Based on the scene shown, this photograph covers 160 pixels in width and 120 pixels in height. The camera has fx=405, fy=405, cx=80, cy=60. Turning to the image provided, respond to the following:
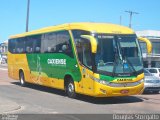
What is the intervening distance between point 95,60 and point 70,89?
2.86 meters

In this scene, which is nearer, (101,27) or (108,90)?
(108,90)

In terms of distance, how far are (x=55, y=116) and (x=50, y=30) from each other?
8882 mm

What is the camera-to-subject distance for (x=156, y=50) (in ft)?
225

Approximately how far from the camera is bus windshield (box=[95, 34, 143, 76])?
52.6ft

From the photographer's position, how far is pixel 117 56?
1631cm

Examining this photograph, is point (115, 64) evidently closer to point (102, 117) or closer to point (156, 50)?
point (102, 117)

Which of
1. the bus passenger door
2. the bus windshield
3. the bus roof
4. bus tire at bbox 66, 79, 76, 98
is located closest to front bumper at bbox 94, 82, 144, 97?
the bus passenger door

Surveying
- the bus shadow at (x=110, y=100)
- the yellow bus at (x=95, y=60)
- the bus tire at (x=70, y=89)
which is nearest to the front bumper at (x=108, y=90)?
the yellow bus at (x=95, y=60)

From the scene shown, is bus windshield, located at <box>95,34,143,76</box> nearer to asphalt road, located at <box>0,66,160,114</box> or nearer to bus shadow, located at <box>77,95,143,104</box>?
asphalt road, located at <box>0,66,160,114</box>

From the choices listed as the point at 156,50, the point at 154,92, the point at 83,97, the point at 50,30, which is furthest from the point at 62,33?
the point at 156,50

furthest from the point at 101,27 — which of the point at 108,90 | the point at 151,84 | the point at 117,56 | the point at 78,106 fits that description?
the point at 151,84

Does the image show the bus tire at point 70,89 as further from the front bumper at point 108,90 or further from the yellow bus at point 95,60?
the front bumper at point 108,90

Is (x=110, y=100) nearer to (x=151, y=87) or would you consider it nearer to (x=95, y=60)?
(x=95, y=60)

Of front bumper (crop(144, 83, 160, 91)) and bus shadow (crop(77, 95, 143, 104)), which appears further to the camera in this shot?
front bumper (crop(144, 83, 160, 91))
